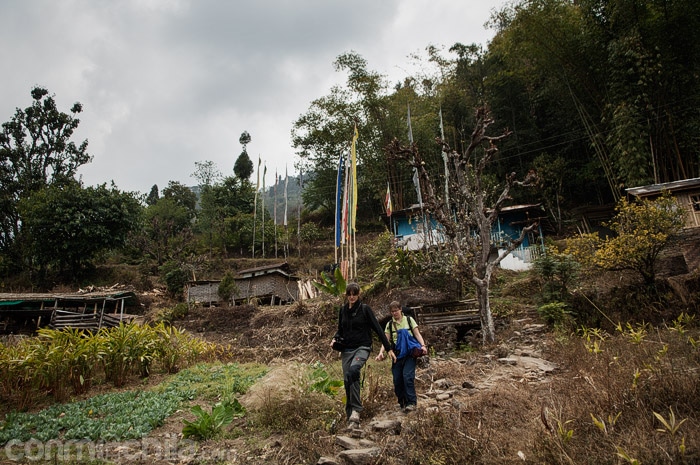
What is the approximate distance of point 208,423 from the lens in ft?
15.4

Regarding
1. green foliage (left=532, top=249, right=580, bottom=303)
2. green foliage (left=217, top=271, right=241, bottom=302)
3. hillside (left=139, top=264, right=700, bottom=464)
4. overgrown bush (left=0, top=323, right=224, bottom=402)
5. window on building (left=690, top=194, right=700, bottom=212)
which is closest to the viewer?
hillside (left=139, top=264, right=700, bottom=464)

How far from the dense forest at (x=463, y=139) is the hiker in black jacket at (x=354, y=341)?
989 cm

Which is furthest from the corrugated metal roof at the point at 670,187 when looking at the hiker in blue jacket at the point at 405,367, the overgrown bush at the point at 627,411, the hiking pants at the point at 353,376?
the hiking pants at the point at 353,376

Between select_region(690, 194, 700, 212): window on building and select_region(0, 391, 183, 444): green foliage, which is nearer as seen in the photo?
select_region(0, 391, 183, 444): green foliage

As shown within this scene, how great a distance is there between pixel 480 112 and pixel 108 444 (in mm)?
9628

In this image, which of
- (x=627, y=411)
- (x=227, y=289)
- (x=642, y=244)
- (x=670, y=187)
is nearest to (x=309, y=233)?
(x=227, y=289)

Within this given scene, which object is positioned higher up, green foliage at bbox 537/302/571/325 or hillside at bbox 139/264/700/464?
green foliage at bbox 537/302/571/325

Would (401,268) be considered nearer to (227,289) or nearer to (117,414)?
(117,414)

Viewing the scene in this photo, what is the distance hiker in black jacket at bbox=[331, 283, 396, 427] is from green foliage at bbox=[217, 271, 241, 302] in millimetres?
16017

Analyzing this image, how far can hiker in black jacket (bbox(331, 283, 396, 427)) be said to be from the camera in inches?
179

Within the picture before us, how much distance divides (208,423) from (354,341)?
2.00 meters

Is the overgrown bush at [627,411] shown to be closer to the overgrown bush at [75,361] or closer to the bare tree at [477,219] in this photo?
the bare tree at [477,219]

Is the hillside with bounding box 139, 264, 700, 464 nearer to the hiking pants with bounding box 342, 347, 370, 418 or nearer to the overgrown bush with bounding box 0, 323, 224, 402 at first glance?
the hiking pants with bounding box 342, 347, 370, 418

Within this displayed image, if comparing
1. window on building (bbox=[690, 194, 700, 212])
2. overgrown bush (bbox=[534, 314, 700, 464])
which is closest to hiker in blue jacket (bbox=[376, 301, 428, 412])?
overgrown bush (bbox=[534, 314, 700, 464])
